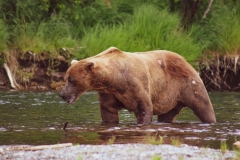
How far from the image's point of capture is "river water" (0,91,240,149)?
306 inches

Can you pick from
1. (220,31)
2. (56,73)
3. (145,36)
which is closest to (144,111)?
(56,73)

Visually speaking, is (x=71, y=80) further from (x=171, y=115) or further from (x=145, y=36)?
(x=145, y=36)

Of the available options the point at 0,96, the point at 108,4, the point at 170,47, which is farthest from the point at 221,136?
the point at 108,4

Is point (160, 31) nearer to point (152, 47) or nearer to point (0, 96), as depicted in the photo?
point (152, 47)

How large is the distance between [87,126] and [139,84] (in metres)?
0.92

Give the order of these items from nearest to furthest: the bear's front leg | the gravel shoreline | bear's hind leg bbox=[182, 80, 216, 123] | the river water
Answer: the gravel shoreline
the river water
the bear's front leg
bear's hind leg bbox=[182, 80, 216, 123]

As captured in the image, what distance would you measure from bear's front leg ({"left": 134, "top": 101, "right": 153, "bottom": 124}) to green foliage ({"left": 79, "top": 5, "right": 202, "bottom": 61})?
21.4ft

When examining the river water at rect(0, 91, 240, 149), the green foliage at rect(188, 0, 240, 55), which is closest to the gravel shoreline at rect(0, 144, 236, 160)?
the river water at rect(0, 91, 240, 149)

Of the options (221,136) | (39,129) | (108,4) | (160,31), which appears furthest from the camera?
(108,4)

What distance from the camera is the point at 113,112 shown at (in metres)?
9.25

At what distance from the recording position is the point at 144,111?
9.09 meters

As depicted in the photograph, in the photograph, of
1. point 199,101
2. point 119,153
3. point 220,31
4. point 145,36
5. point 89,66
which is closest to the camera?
point 119,153

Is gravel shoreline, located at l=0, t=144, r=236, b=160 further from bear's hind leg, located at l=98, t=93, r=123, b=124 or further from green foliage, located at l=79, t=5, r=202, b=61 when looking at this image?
green foliage, located at l=79, t=5, r=202, b=61

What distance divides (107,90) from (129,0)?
937 cm
